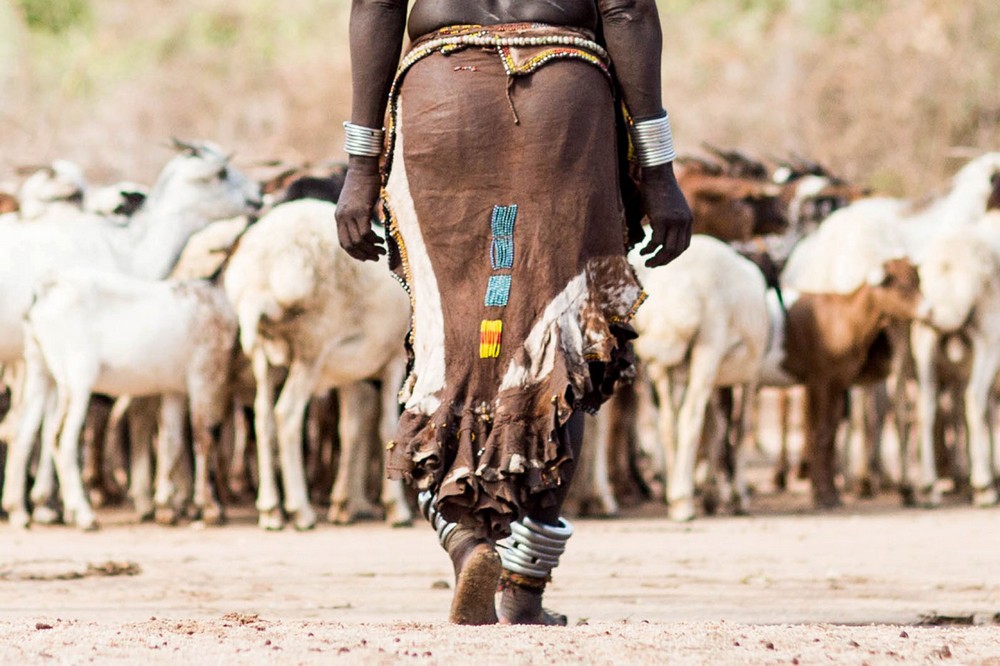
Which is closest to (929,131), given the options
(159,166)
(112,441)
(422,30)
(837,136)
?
(837,136)

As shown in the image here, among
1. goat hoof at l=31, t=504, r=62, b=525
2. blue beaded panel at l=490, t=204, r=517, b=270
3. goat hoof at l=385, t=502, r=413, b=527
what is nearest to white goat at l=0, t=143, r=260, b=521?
goat hoof at l=31, t=504, r=62, b=525

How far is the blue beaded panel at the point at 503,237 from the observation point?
18.1ft

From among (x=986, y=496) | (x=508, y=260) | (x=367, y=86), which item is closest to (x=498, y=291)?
(x=508, y=260)

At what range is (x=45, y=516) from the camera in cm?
1175

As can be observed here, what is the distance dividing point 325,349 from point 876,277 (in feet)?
14.4

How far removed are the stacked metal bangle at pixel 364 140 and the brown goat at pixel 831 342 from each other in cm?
841

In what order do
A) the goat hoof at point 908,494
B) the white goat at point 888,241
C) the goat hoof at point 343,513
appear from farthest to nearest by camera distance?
the white goat at point 888,241 → the goat hoof at point 908,494 → the goat hoof at point 343,513

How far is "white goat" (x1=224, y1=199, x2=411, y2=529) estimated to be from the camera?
11.5 meters

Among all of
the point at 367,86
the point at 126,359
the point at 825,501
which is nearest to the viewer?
the point at 367,86

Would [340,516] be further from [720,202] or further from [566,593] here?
[720,202]

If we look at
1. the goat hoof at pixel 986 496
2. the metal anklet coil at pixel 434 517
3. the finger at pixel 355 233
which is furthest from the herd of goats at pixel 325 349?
the metal anklet coil at pixel 434 517

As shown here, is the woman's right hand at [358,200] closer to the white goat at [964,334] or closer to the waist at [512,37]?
the waist at [512,37]

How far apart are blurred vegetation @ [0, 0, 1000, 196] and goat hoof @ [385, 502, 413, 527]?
14659 millimetres

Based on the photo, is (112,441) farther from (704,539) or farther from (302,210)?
(704,539)
